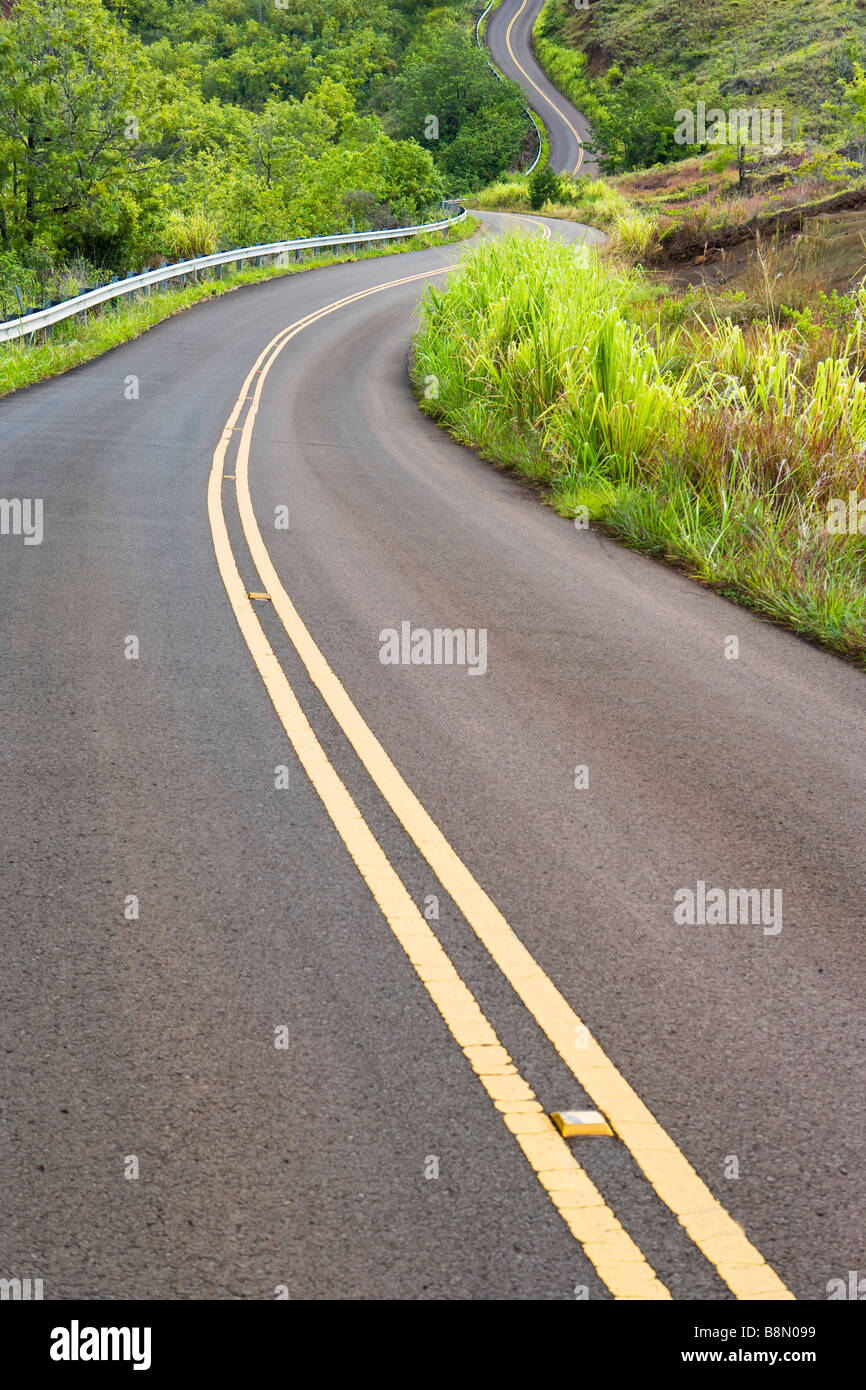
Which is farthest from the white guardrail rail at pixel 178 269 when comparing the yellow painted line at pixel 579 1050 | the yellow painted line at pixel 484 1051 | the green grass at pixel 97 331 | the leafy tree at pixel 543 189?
the yellow painted line at pixel 484 1051

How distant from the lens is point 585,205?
169 ft

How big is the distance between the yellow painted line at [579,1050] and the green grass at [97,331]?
1330 centimetres

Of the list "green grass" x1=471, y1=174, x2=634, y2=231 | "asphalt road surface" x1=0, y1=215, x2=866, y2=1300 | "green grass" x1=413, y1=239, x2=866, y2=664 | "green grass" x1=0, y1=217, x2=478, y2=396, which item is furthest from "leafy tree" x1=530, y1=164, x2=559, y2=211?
"asphalt road surface" x1=0, y1=215, x2=866, y2=1300

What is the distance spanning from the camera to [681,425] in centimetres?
1103

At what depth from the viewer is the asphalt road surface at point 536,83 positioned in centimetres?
7138

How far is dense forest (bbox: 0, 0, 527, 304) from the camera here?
86.1 feet

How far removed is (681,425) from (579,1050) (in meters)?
8.57

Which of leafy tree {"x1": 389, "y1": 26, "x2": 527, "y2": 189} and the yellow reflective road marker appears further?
leafy tree {"x1": 389, "y1": 26, "x2": 527, "y2": 189}

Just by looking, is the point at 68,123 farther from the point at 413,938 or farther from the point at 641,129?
the point at 641,129

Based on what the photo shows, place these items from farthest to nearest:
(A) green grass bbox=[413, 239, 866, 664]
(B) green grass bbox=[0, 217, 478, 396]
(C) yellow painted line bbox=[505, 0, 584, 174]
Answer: (C) yellow painted line bbox=[505, 0, 584, 174], (B) green grass bbox=[0, 217, 478, 396], (A) green grass bbox=[413, 239, 866, 664]

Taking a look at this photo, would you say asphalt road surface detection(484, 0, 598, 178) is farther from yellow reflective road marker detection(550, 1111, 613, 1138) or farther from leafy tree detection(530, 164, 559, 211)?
yellow reflective road marker detection(550, 1111, 613, 1138)

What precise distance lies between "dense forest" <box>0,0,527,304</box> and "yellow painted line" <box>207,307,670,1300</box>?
23.5 m
